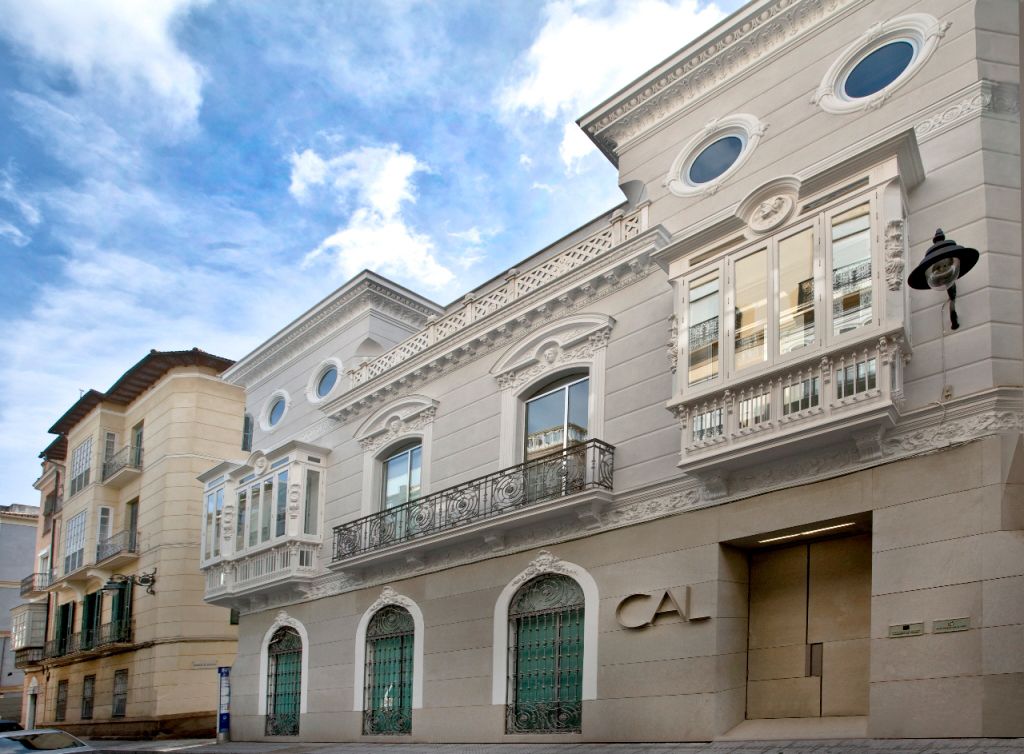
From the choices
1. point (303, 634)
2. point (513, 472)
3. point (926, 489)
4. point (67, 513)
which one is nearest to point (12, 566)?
point (67, 513)

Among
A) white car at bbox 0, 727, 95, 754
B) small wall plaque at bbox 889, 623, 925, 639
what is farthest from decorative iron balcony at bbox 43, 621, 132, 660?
small wall plaque at bbox 889, 623, 925, 639

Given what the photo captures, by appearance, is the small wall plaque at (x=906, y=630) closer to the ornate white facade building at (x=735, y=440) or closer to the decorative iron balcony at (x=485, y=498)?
the ornate white facade building at (x=735, y=440)

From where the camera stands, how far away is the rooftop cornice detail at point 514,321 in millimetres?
16188

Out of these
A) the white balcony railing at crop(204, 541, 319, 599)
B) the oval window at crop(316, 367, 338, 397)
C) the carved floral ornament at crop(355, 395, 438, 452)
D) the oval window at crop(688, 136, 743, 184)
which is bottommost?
the white balcony railing at crop(204, 541, 319, 599)

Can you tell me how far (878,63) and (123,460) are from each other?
25654 millimetres

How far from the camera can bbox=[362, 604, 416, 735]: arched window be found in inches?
718

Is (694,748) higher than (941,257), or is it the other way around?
(941,257)

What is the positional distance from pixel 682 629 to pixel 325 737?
902cm

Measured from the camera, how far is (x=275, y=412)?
989 inches

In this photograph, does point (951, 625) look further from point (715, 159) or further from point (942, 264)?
point (715, 159)

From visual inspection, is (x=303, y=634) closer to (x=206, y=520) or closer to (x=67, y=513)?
(x=206, y=520)

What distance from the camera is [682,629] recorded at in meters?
13.7

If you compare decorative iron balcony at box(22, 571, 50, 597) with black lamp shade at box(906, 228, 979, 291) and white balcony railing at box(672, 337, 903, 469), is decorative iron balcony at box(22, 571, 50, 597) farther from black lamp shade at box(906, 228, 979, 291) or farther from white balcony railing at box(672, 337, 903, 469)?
black lamp shade at box(906, 228, 979, 291)

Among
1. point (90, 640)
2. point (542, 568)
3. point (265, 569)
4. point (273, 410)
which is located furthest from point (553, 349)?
point (90, 640)
